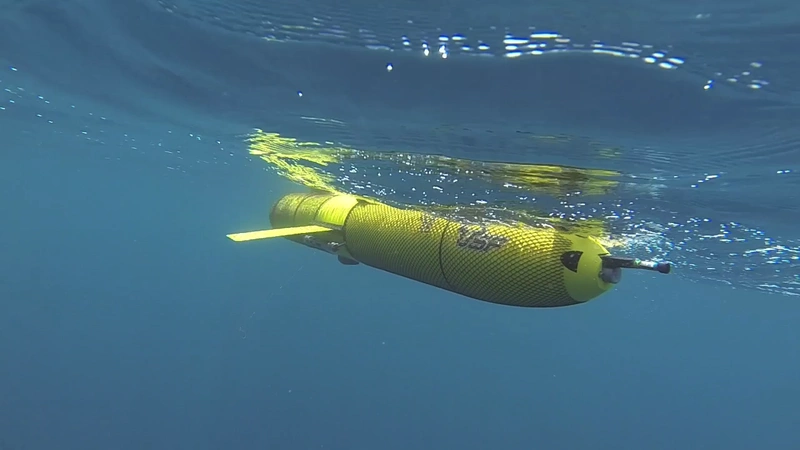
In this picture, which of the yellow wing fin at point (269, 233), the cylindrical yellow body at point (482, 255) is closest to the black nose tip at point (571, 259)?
the cylindrical yellow body at point (482, 255)

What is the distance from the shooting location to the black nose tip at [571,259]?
4.68 metres

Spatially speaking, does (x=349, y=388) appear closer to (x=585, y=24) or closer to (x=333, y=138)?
(x=333, y=138)

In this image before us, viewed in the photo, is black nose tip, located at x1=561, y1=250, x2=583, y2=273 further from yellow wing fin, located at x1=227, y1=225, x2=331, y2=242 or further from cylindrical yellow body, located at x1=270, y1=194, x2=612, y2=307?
yellow wing fin, located at x1=227, y1=225, x2=331, y2=242

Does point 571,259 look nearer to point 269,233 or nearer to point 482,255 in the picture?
point 482,255

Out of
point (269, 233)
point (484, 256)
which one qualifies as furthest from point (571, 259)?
point (269, 233)

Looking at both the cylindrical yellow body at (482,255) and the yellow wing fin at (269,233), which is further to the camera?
the yellow wing fin at (269,233)

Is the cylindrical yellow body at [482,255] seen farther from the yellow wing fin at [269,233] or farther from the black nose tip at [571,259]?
the yellow wing fin at [269,233]

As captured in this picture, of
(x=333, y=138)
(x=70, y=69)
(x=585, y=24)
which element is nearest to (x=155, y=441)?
(x=70, y=69)

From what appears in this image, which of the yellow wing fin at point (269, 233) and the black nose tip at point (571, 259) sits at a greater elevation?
the black nose tip at point (571, 259)

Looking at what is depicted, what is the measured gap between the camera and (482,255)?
5172mm

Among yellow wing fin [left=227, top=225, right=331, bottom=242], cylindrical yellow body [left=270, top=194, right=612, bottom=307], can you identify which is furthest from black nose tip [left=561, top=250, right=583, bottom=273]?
yellow wing fin [left=227, top=225, right=331, bottom=242]

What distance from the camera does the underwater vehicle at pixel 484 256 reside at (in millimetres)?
4719

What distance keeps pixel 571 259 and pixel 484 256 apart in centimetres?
81

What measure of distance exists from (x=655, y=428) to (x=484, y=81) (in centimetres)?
5894
